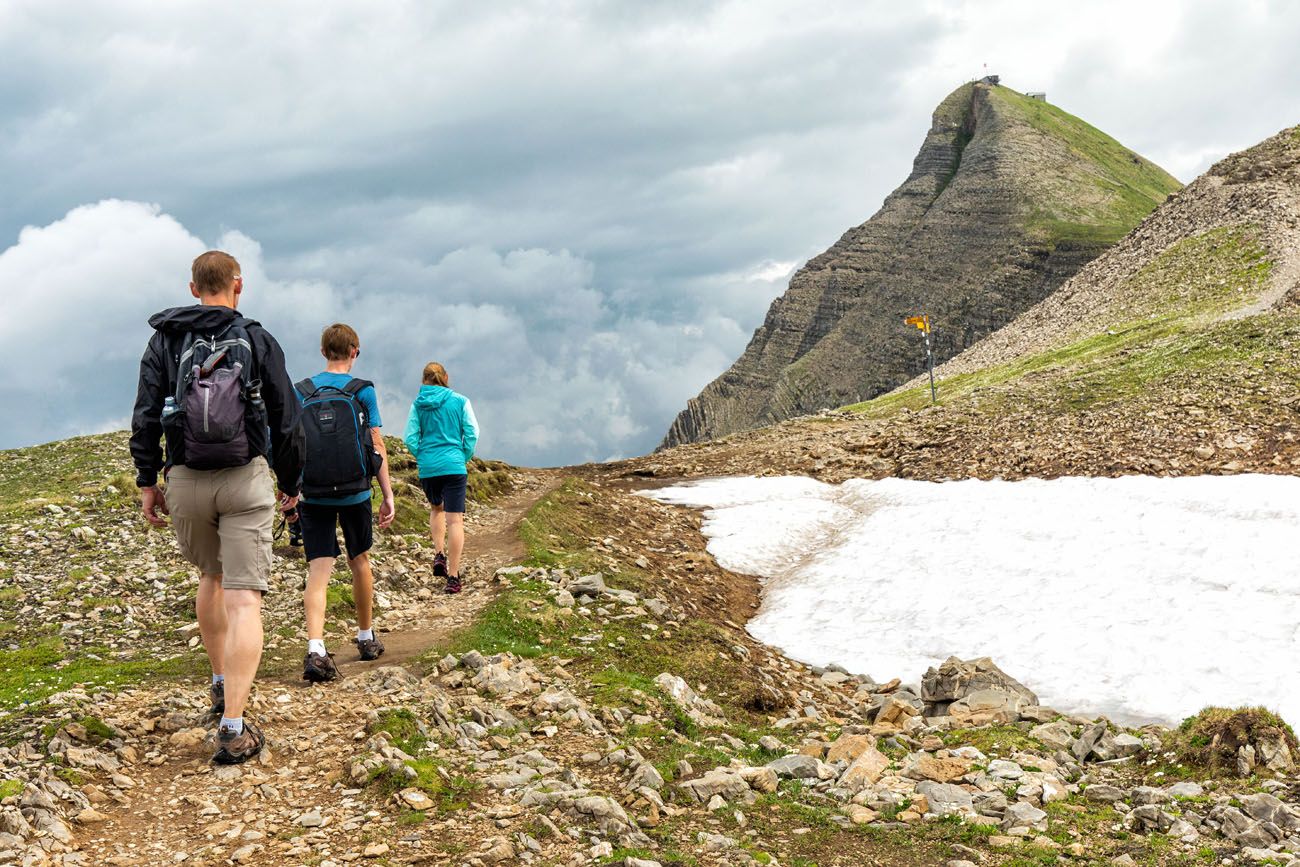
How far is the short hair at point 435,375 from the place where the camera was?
50.4ft

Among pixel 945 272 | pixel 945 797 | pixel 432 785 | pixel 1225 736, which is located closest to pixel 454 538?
pixel 432 785

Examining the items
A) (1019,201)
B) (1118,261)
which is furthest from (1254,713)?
(1019,201)

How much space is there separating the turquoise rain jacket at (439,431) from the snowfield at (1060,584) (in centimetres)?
692

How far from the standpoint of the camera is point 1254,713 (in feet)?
34.1

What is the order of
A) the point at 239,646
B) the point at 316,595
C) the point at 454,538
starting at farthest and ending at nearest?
the point at 454,538
the point at 316,595
the point at 239,646

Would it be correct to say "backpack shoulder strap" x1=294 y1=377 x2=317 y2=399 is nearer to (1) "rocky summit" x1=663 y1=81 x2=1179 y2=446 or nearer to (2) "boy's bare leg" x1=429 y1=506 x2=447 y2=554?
(2) "boy's bare leg" x1=429 y1=506 x2=447 y2=554

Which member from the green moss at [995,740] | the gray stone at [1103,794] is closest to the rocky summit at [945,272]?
the green moss at [995,740]

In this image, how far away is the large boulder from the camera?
43.5ft

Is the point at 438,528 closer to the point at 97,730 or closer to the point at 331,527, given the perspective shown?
the point at 331,527

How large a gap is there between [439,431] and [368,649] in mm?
4580

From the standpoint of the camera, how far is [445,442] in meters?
15.2

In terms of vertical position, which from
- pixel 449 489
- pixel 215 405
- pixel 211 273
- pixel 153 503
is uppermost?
pixel 211 273

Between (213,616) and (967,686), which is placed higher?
(213,616)

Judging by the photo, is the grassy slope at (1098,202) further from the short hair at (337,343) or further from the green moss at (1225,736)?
the short hair at (337,343)
